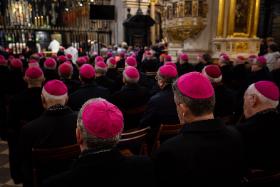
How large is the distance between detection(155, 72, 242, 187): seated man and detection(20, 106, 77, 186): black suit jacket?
3.80 ft

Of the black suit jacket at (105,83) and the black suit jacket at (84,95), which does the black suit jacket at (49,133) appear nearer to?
the black suit jacket at (84,95)

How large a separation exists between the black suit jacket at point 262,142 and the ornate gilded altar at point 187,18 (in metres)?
8.17

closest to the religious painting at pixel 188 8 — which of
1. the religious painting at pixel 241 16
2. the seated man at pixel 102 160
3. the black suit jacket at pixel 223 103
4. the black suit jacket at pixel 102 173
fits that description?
the religious painting at pixel 241 16

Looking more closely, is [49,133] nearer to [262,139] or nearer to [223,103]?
[262,139]

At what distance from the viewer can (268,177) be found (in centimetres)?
228

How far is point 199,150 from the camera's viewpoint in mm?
1891

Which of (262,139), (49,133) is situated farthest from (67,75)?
(262,139)

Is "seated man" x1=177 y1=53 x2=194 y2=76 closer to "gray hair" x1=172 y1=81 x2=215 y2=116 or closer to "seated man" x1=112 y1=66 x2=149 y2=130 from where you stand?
"seated man" x1=112 y1=66 x2=149 y2=130

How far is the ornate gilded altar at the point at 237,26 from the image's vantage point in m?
10.4

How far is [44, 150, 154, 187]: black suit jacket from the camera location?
1.54 m

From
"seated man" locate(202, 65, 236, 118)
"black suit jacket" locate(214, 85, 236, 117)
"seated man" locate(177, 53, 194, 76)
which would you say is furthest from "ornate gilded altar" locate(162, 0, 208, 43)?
"black suit jacket" locate(214, 85, 236, 117)

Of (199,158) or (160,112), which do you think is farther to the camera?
(160,112)

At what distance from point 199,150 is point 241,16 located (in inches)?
385

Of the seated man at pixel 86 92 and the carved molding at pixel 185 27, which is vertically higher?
the carved molding at pixel 185 27
